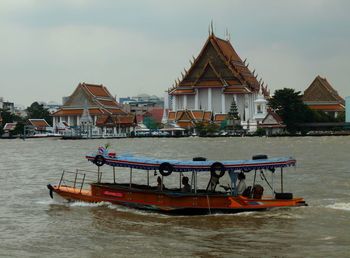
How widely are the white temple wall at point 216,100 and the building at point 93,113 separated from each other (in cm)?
1197

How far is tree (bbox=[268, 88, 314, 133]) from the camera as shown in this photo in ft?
245

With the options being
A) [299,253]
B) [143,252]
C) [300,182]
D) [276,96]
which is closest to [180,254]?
[143,252]

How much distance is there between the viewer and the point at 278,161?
14148 millimetres

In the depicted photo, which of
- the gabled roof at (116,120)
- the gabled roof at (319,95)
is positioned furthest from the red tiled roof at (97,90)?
the gabled roof at (319,95)

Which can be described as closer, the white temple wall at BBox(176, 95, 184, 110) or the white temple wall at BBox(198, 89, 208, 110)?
the white temple wall at BBox(198, 89, 208, 110)

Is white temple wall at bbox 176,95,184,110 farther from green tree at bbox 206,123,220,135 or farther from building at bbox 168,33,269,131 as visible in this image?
green tree at bbox 206,123,220,135

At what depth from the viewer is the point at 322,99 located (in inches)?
3767

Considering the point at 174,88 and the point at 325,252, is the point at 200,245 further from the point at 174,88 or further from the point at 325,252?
the point at 174,88

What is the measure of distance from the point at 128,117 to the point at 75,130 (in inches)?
311

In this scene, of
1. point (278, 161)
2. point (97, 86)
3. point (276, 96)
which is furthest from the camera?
point (97, 86)

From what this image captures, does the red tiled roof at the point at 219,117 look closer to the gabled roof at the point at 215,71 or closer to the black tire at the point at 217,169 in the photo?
the gabled roof at the point at 215,71

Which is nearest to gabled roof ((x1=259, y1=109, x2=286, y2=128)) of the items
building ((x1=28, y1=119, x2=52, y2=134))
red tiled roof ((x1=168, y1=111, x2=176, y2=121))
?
red tiled roof ((x1=168, y1=111, x2=176, y2=121))

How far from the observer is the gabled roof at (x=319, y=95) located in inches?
3750

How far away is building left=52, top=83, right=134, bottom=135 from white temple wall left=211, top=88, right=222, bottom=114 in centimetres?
1197
